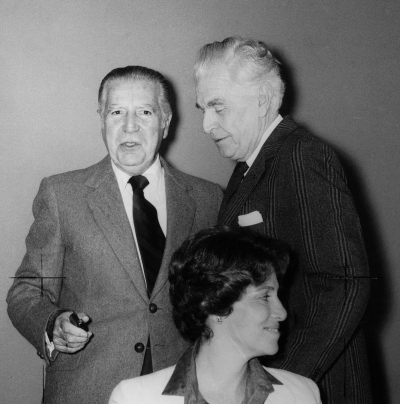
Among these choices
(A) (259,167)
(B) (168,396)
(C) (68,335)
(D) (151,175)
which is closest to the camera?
(B) (168,396)

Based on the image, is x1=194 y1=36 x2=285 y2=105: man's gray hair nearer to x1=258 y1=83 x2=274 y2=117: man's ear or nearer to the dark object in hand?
x1=258 y1=83 x2=274 y2=117: man's ear

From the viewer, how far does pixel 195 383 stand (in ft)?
5.21

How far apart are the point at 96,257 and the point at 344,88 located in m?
1.86

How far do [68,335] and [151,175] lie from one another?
2.33ft

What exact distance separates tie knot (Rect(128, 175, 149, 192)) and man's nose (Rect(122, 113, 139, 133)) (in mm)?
188

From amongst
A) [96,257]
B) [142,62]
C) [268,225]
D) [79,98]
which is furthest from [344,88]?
[96,257]

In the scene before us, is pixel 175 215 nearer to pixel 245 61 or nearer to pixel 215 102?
pixel 215 102

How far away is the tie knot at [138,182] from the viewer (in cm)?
209

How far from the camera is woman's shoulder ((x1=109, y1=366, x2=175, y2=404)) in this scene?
1558mm

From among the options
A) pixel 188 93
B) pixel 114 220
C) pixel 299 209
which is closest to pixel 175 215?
pixel 114 220

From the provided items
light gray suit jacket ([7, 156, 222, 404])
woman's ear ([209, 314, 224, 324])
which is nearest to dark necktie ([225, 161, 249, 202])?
light gray suit jacket ([7, 156, 222, 404])

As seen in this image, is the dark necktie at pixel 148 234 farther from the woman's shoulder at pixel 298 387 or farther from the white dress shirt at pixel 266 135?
the woman's shoulder at pixel 298 387

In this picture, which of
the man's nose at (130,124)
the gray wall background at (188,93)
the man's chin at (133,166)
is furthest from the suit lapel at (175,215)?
the gray wall background at (188,93)

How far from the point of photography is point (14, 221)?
2.62 m
